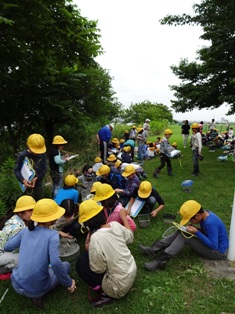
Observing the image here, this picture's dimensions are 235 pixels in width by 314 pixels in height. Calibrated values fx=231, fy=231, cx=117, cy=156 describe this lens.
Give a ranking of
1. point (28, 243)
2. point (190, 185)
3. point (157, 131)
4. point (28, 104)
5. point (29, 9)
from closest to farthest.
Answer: point (28, 243)
point (29, 9)
point (190, 185)
point (28, 104)
point (157, 131)

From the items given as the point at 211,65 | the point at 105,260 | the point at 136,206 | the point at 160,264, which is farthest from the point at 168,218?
the point at 211,65

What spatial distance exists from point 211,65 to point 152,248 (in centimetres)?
937

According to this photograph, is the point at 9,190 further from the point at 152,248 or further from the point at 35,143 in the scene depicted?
the point at 152,248

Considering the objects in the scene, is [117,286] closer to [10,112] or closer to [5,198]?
[5,198]

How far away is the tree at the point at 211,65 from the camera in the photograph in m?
8.44

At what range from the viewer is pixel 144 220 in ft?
16.0

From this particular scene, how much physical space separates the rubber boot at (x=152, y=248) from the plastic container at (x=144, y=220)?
867mm

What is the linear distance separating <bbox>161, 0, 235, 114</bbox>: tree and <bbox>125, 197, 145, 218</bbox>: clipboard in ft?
19.4

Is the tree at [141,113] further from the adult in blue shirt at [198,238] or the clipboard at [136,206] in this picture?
the adult in blue shirt at [198,238]

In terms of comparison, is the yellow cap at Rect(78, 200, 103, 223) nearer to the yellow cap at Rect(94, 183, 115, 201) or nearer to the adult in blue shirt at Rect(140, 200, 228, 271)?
the yellow cap at Rect(94, 183, 115, 201)

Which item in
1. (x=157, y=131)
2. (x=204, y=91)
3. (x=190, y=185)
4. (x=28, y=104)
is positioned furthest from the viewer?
(x=157, y=131)

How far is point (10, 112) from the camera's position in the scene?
9984 millimetres

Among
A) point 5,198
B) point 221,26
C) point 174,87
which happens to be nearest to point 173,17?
point 221,26

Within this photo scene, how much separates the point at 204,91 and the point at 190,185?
256 inches
